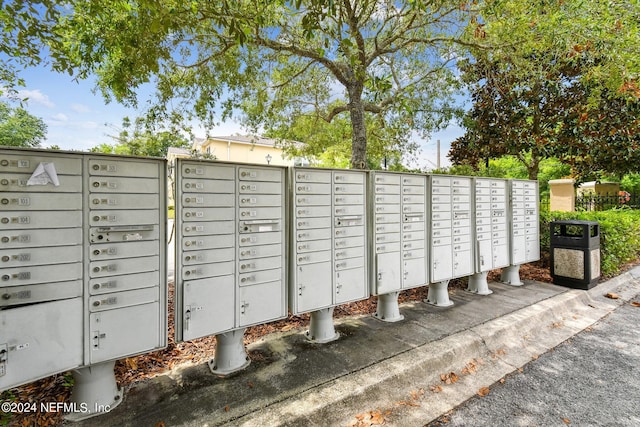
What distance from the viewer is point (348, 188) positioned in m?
3.07

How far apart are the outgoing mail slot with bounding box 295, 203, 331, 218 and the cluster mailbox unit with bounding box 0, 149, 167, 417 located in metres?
1.09

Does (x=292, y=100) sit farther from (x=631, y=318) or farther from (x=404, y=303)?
(x=631, y=318)

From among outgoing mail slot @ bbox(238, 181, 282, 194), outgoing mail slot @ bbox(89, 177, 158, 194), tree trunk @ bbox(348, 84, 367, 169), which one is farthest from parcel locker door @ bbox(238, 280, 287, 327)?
tree trunk @ bbox(348, 84, 367, 169)

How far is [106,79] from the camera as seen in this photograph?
171 inches

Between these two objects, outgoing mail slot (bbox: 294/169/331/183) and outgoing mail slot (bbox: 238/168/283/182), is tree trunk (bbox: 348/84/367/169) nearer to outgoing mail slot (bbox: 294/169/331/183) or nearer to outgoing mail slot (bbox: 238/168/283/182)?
outgoing mail slot (bbox: 294/169/331/183)

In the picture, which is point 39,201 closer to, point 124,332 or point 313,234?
point 124,332

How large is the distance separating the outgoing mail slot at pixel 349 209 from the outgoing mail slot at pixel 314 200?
119mm

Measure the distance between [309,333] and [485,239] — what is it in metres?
2.89

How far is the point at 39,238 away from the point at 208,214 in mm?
973

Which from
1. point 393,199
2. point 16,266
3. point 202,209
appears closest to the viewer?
point 16,266

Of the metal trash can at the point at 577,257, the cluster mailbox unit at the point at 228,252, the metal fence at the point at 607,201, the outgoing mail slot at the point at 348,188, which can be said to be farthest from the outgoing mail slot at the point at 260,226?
the metal fence at the point at 607,201

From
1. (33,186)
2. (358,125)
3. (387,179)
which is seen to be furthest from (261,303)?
(358,125)

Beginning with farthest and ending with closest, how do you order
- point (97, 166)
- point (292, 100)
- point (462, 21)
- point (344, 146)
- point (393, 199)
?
point (344, 146)
point (292, 100)
point (462, 21)
point (393, 199)
point (97, 166)

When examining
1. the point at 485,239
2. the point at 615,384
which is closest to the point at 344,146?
the point at 485,239
